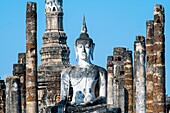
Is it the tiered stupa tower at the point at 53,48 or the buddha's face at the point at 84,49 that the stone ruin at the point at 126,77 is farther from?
the tiered stupa tower at the point at 53,48

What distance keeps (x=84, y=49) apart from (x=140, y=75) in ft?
29.7

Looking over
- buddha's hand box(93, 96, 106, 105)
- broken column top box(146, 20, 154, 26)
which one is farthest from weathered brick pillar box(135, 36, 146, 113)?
buddha's hand box(93, 96, 106, 105)

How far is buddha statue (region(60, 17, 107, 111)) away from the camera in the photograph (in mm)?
18656

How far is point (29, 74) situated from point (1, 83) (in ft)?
28.9

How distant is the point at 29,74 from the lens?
26.1 meters

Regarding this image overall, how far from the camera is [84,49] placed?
1895cm

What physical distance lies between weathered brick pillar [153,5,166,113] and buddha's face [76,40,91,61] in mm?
5876

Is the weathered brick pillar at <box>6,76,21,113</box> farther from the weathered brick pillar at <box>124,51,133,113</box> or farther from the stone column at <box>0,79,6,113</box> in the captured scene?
the stone column at <box>0,79,6,113</box>

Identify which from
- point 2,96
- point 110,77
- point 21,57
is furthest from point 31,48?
point 2,96

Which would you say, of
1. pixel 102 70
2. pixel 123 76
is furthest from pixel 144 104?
pixel 102 70

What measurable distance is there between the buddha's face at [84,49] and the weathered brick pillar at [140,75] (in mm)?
8071

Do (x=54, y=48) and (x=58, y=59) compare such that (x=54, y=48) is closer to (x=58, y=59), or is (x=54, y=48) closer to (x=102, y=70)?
(x=58, y=59)

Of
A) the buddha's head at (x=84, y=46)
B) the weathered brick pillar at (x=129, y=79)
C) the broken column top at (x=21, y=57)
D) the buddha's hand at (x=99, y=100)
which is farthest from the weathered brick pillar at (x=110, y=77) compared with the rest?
the buddha's hand at (x=99, y=100)

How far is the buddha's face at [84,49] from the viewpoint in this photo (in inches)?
743
